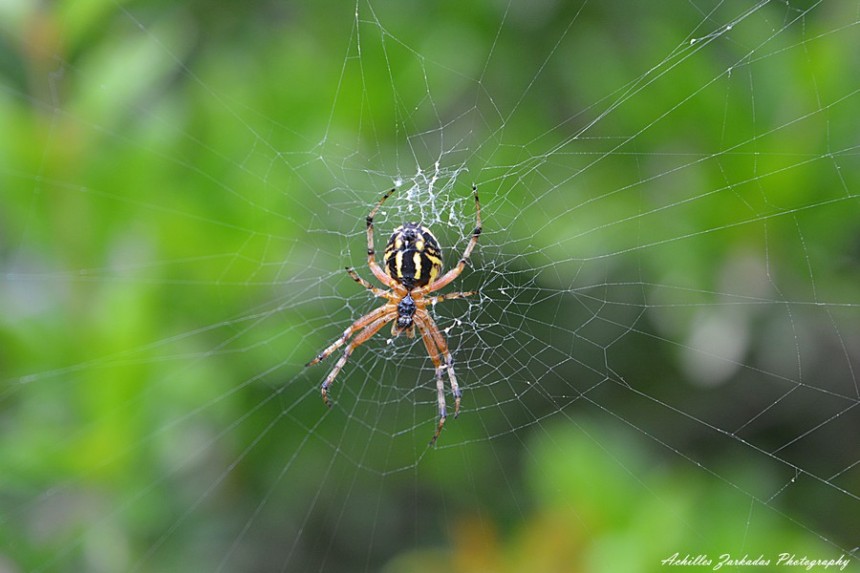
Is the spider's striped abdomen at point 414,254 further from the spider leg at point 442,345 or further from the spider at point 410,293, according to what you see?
the spider leg at point 442,345

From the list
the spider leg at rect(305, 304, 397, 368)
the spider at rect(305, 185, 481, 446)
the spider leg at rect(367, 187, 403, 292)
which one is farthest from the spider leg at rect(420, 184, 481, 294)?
the spider leg at rect(305, 304, 397, 368)

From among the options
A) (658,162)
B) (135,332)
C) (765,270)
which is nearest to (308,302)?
(135,332)

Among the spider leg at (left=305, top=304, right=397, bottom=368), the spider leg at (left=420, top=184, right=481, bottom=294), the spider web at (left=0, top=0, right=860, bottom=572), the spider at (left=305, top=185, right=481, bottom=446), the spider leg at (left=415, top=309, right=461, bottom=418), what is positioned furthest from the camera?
the spider leg at (left=305, top=304, right=397, bottom=368)

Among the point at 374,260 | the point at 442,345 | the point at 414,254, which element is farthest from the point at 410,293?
the point at 414,254

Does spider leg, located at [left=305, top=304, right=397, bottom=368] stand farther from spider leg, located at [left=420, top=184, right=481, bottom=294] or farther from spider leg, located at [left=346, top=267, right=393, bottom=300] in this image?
spider leg, located at [left=420, top=184, right=481, bottom=294]

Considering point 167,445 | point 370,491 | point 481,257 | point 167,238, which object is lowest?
point 370,491

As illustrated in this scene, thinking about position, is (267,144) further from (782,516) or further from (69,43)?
(782,516)

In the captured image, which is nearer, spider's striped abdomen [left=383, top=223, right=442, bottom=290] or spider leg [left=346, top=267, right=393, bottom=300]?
spider leg [left=346, top=267, right=393, bottom=300]
